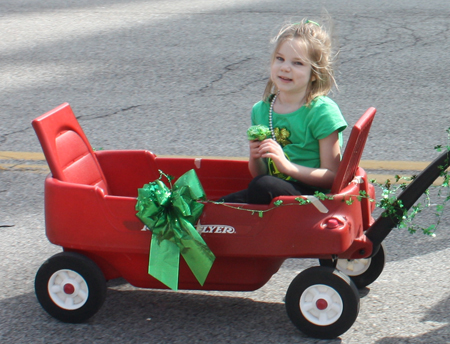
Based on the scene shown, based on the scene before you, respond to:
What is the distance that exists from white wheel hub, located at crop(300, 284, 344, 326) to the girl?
36 cm

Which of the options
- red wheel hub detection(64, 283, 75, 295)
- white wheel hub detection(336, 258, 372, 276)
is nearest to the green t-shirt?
white wheel hub detection(336, 258, 372, 276)

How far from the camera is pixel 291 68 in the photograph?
2688 mm

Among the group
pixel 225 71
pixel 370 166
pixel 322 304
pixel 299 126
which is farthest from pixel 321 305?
pixel 225 71

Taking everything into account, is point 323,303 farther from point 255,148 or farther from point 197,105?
point 197,105

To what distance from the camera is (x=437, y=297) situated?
2.77 m

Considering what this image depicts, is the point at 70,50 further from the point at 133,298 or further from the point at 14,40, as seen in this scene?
the point at 133,298

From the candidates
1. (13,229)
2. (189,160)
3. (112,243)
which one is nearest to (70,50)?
(13,229)

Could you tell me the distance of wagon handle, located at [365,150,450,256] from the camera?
2418 millimetres

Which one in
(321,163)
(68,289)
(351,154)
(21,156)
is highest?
(351,154)

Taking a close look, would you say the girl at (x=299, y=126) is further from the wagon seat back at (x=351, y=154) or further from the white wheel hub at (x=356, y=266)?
the white wheel hub at (x=356, y=266)

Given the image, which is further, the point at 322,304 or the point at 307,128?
the point at 307,128

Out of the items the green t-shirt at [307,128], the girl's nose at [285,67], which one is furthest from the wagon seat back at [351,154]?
the girl's nose at [285,67]

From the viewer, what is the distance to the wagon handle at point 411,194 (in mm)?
2418

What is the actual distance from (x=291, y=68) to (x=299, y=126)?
0.74ft
